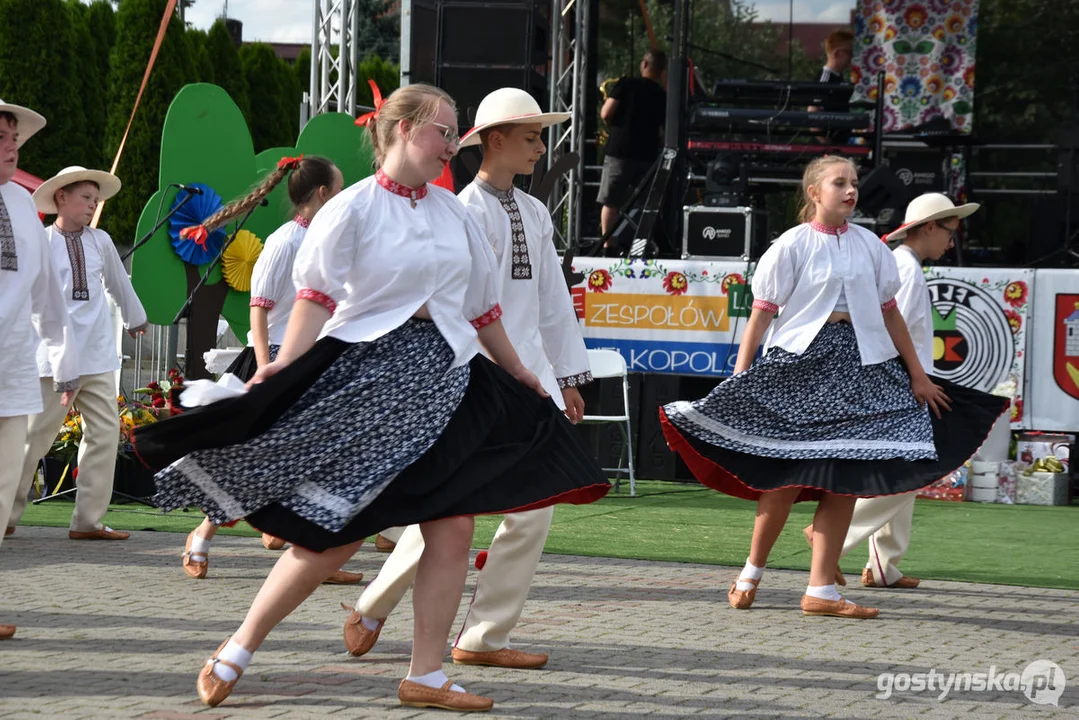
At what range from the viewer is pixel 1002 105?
15188 millimetres

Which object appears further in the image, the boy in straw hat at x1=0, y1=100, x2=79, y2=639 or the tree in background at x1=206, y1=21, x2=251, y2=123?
the tree in background at x1=206, y1=21, x2=251, y2=123

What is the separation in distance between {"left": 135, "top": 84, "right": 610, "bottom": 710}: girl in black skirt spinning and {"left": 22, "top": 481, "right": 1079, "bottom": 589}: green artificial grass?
11.3 ft

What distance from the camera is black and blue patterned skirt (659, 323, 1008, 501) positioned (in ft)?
18.6

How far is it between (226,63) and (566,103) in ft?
33.3

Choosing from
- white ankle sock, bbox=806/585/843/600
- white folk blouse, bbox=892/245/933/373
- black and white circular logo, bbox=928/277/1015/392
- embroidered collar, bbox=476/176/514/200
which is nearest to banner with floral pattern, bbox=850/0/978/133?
black and white circular logo, bbox=928/277/1015/392

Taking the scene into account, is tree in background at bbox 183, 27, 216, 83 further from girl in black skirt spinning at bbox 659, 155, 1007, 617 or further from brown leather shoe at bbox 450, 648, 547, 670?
brown leather shoe at bbox 450, 648, 547, 670

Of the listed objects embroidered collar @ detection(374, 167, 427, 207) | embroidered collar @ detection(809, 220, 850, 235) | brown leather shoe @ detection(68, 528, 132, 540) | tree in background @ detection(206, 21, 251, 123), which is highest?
tree in background @ detection(206, 21, 251, 123)

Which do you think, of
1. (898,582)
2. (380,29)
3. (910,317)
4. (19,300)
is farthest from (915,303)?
(380,29)

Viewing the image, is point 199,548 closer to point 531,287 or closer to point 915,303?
point 531,287

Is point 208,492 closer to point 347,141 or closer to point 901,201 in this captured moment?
point 347,141

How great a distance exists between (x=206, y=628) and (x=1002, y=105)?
40.1 ft

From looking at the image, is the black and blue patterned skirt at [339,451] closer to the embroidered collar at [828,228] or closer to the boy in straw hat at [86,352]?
the embroidered collar at [828,228]

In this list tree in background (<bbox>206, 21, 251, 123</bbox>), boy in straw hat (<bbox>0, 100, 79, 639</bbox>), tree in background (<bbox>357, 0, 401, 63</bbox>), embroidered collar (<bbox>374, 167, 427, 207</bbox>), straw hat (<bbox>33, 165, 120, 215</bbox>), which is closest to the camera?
embroidered collar (<bbox>374, 167, 427, 207</bbox>)

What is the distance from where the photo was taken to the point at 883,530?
20.6 ft
